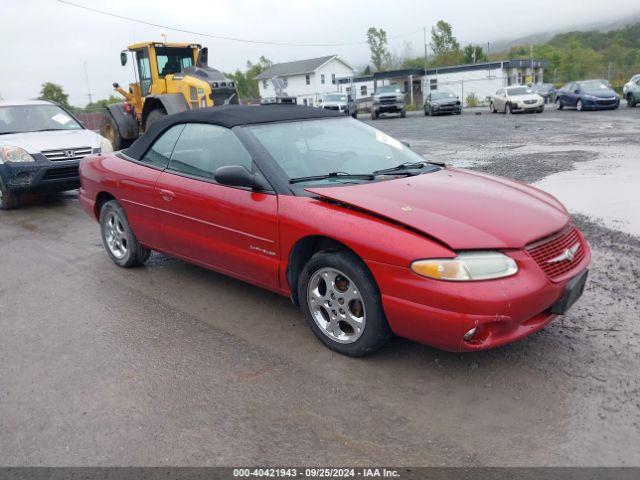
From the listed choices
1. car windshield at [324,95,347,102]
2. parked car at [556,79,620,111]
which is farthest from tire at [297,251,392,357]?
car windshield at [324,95,347,102]

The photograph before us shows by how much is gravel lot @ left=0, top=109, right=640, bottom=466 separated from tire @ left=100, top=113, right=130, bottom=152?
38.0ft

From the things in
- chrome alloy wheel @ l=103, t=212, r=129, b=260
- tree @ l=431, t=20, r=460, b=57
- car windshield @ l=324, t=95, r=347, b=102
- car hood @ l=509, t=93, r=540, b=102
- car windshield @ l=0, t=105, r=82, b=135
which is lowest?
chrome alloy wheel @ l=103, t=212, r=129, b=260

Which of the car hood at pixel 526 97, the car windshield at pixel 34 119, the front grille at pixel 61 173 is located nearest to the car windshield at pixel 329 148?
the front grille at pixel 61 173

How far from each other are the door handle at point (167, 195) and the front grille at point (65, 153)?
15.5 feet

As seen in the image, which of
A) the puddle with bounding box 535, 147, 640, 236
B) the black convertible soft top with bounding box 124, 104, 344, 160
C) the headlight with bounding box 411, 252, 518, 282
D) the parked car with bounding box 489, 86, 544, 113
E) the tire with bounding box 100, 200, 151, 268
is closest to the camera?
the headlight with bounding box 411, 252, 518, 282

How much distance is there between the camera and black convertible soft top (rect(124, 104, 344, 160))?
14.8 ft

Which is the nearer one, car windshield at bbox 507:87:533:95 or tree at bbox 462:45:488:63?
car windshield at bbox 507:87:533:95

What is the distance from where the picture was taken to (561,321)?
3986 millimetres

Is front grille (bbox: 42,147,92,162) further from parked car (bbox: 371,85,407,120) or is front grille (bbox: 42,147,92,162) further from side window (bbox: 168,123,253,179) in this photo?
parked car (bbox: 371,85,407,120)

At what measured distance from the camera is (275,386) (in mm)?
3332

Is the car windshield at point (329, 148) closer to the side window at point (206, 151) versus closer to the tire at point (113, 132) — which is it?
the side window at point (206, 151)

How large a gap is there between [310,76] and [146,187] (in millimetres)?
65848

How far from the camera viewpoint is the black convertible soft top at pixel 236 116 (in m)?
4.51

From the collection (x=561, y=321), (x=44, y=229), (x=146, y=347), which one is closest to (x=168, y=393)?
(x=146, y=347)
